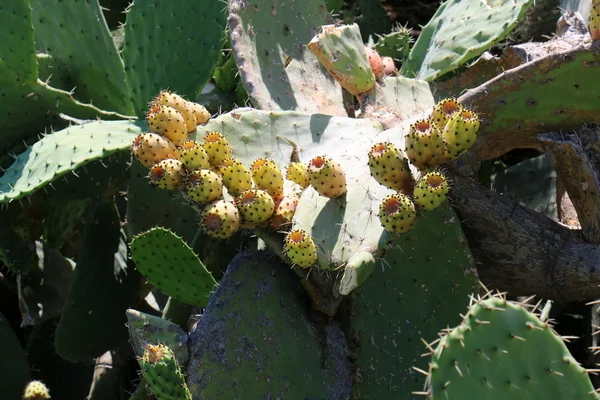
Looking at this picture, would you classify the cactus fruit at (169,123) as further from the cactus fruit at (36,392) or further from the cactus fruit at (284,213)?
the cactus fruit at (36,392)

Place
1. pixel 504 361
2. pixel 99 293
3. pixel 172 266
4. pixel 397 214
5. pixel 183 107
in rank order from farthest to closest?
pixel 99 293 < pixel 172 266 < pixel 183 107 < pixel 397 214 < pixel 504 361

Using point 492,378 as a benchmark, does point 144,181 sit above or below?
below

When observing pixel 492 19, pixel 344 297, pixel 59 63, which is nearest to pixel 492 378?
pixel 344 297

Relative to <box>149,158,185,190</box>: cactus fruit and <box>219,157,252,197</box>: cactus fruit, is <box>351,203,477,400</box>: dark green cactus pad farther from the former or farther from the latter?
<box>149,158,185,190</box>: cactus fruit

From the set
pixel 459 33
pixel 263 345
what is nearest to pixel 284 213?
pixel 263 345

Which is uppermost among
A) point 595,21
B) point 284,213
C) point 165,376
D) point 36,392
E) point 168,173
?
point 595,21

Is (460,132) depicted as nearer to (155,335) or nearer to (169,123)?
(169,123)

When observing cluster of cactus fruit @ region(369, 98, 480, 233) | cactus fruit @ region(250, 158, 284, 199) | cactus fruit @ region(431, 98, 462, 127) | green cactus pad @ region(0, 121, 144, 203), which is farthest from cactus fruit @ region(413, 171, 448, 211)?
green cactus pad @ region(0, 121, 144, 203)

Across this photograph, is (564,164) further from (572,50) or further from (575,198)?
(572,50)
